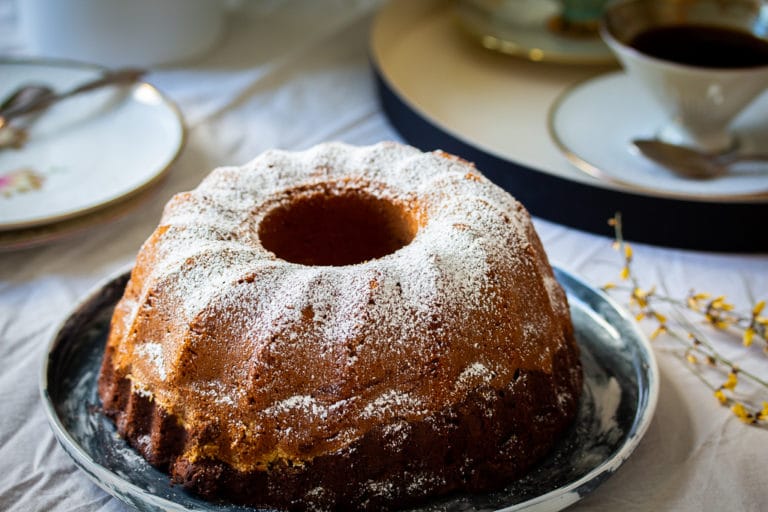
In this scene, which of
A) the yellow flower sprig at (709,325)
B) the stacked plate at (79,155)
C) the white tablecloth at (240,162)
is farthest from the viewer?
the stacked plate at (79,155)

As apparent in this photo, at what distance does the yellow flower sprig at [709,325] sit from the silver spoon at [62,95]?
98 centimetres

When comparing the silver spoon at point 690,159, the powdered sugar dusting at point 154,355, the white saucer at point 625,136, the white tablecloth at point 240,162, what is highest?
the powdered sugar dusting at point 154,355

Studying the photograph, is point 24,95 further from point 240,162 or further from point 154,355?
point 154,355

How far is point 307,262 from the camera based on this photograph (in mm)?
1058

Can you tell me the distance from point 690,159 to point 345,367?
923 millimetres

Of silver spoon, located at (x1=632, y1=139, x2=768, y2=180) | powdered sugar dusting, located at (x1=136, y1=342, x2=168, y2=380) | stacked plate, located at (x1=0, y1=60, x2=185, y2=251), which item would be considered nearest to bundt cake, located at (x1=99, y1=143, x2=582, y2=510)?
powdered sugar dusting, located at (x1=136, y1=342, x2=168, y2=380)

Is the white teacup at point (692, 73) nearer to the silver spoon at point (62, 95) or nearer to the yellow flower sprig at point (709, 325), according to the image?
the yellow flower sprig at point (709, 325)

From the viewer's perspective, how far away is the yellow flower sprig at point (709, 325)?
1062 millimetres

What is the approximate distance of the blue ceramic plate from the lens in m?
0.81

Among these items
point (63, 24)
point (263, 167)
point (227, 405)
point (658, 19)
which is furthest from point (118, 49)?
point (227, 405)

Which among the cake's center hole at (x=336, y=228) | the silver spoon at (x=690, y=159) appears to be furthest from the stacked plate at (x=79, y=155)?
the silver spoon at (x=690, y=159)

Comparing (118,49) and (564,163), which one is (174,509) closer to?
(564,163)

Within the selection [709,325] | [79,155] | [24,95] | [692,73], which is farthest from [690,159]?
[24,95]

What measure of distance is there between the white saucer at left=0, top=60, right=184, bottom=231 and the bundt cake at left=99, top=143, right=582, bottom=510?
51cm
